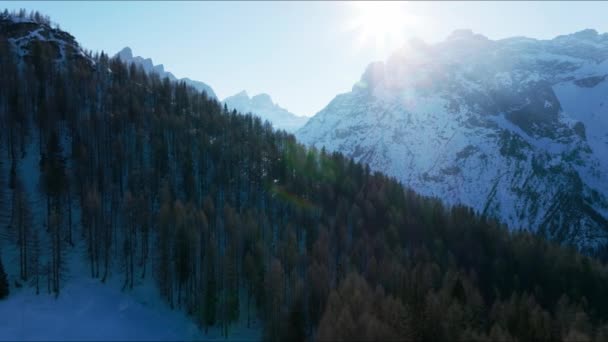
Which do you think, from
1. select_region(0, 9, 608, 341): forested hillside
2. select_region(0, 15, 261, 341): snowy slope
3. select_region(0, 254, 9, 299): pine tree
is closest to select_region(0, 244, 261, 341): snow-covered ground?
select_region(0, 15, 261, 341): snowy slope

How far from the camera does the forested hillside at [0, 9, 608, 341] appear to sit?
93250mm

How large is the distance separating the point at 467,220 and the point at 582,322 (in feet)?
246

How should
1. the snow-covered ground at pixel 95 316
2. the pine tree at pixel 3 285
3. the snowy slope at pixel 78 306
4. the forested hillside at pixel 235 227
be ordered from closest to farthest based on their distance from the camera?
the snow-covered ground at pixel 95 316
the snowy slope at pixel 78 306
the pine tree at pixel 3 285
the forested hillside at pixel 235 227

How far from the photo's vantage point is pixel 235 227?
11781cm

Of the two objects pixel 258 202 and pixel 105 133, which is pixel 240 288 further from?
pixel 105 133

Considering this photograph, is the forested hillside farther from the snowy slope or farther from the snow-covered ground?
the snow-covered ground

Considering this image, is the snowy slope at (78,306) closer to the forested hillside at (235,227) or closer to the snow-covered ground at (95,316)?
the snow-covered ground at (95,316)

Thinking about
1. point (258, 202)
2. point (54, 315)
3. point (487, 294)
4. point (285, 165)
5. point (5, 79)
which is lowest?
point (487, 294)

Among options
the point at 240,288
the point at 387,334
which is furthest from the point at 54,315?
the point at 387,334

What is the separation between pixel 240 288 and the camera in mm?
110938

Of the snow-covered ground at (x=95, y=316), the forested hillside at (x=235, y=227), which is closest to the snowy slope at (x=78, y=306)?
the snow-covered ground at (x=95, y=316)

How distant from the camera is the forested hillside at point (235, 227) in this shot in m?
93.2

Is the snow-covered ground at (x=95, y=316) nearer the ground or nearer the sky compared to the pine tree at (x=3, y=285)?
nearer the ground

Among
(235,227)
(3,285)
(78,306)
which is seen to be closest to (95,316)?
(78,306)
